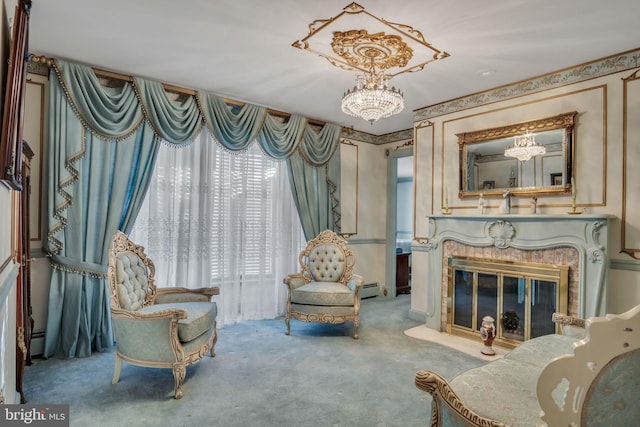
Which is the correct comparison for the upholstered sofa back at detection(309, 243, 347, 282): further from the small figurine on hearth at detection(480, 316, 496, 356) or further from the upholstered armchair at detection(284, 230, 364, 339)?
the small figurine on hearth at detection(480, 316, 496, 356)

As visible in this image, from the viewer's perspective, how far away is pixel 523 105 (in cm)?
354

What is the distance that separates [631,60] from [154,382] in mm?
4652

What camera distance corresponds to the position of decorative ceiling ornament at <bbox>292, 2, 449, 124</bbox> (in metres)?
2.51

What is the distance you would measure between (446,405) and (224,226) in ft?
10.4

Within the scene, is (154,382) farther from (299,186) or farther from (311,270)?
(299,186)

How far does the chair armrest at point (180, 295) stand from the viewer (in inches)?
122

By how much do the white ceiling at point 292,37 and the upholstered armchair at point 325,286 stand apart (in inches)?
74.5

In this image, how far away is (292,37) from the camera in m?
2.70

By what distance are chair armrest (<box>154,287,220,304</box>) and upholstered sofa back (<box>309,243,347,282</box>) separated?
136 cm

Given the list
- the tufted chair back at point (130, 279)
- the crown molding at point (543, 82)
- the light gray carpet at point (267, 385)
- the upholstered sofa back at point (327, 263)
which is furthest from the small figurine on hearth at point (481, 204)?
the tufted chair back at point (130, 279)

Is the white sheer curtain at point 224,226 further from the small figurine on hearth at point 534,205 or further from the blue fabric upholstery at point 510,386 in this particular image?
the blue fabric upholstery at point 510,386

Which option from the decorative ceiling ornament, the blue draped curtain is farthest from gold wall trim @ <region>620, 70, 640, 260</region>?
the blue draped curtain

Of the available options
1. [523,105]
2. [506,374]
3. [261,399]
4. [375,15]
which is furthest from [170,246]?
[523,105]

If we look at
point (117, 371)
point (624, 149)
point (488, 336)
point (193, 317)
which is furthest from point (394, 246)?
point (117, 371)
